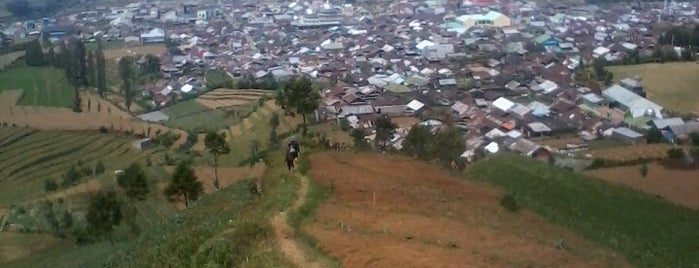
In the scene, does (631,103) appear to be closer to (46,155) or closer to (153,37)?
(46,155)

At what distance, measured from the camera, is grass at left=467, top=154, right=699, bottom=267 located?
33.9 ft

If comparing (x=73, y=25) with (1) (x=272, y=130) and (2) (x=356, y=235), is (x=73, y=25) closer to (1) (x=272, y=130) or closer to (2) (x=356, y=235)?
(1) (x=272, y=130)

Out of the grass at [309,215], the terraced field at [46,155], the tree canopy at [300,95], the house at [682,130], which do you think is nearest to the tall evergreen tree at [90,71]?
the terraced field at [46,155]

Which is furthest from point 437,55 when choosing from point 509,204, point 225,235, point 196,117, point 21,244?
point 225,235

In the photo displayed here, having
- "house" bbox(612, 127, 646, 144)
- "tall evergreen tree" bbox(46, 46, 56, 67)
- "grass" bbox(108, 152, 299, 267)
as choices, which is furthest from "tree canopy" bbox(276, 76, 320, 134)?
"tall evergreen tree" bbox(46, 46, 56, 67)

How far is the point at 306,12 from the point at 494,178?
37367mm

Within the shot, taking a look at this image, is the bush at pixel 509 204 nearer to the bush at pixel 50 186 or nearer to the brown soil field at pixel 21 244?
the brown soil field at pixel 21 244

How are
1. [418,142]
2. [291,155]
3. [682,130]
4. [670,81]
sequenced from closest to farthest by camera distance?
[291,155] < [418,142] < [682,130] < [670,81]

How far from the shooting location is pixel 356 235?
25.8ft

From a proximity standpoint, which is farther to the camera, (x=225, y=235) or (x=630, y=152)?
(x=630, y=152)

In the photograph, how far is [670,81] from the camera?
27688 mm

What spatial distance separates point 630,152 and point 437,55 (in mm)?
16882

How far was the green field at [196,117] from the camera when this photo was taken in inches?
983

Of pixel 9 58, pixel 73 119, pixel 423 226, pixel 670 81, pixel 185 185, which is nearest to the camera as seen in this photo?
pixel 423 226
